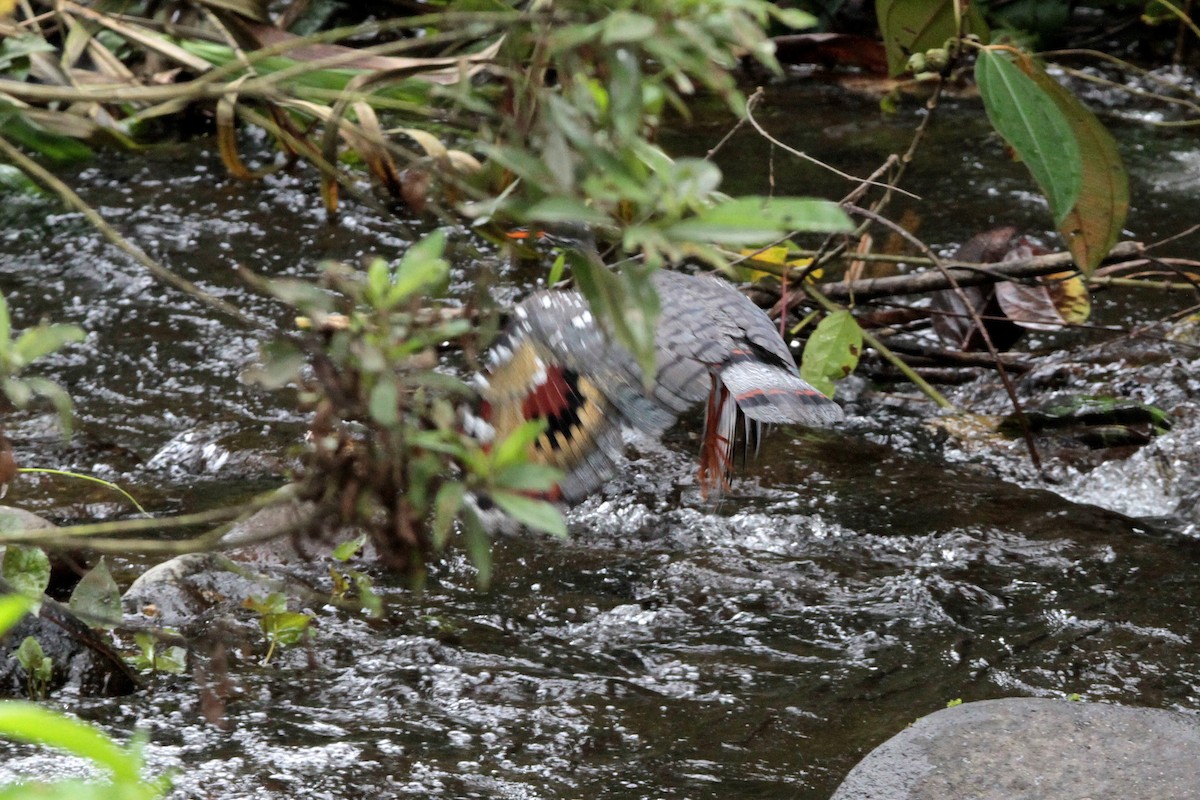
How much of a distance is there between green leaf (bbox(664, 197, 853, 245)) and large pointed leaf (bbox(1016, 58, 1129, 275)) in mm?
2470

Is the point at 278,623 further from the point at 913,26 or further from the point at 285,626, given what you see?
the point at 913,26

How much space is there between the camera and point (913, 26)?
369 centimetres

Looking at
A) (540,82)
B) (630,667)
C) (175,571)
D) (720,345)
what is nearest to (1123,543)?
(720,345)

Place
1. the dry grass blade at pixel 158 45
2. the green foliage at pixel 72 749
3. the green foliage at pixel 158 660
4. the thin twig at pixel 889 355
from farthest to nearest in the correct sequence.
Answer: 1. the dry grass blade at pixel 158 45
2. the thin twig at pixel 889 355
3. the green foliage at pixel 158 660
4. the green foliage at pixel 72 749

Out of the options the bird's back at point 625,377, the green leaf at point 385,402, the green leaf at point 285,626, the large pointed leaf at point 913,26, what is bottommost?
the green leaf at point 285,626

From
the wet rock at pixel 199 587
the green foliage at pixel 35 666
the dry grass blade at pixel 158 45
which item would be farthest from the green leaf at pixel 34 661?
the dry grass blade at pixel 158 45

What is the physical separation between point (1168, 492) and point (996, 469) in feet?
1.42

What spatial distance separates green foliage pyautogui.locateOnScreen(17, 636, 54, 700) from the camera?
2.42 meters

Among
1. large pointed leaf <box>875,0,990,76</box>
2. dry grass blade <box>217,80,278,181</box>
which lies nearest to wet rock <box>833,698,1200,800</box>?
large pointed leaf <box>875,0,990,76</box>

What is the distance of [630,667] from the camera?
2732mm

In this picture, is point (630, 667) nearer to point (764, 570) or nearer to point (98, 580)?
point (764, 570)

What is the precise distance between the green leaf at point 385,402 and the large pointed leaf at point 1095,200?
2.53 metres

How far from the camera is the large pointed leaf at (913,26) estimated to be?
3.65m

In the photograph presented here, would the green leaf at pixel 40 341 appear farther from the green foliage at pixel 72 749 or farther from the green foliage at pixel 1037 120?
the green foliage at pixel 1037 120
